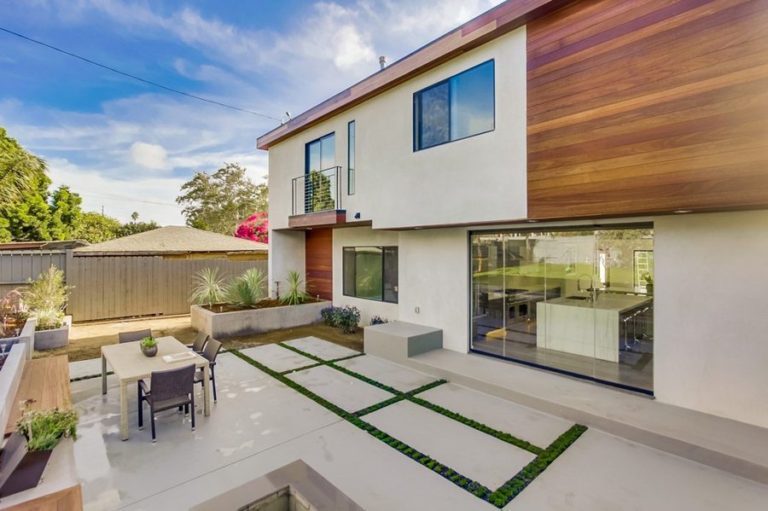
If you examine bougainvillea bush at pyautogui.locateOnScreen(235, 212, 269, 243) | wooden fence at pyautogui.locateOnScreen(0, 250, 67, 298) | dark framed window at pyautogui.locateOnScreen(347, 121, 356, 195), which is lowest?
wooden fence at pyautogui.locateOnScreen(0, 250, 67, 298)

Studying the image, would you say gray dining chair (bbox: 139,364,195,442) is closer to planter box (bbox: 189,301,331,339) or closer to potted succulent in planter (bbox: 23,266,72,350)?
planter box (bbox: 189,301,331,339)

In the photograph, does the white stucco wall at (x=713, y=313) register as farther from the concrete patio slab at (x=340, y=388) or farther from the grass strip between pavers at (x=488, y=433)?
the concrete patio slab at (x=340, y=388)

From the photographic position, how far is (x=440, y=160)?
268 inches

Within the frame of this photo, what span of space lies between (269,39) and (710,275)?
488 inches

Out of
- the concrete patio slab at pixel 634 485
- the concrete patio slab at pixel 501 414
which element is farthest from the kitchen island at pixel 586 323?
the concrete patio slab at pixel 634 485

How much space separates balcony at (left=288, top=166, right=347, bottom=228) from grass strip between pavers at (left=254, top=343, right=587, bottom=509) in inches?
193

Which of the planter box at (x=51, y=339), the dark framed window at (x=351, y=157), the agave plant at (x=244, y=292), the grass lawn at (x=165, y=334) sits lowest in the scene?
the grass lawn at (x=165, y=334)

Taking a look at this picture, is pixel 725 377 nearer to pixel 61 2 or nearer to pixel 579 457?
pixel 579 457

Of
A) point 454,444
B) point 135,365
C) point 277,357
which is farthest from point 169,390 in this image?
point 454,444

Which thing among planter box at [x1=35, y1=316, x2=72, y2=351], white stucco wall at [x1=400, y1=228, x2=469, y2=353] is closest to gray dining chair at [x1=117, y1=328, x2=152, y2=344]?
planter box at [x1=35, y1=316, x2=72, y2=351]

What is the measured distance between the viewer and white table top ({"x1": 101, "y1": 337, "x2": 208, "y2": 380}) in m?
4.52

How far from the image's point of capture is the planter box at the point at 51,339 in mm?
8403

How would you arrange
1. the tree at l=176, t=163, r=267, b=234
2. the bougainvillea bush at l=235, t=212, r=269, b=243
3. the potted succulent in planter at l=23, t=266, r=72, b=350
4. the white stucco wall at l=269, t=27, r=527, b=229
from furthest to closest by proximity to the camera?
the tree at l=176, t=163, r=267, b=234 → the bougainvillea bush at l=235, t=212, r=269, b=243 → the potted succulent in planter at l=23, t=266, r=72, b=350 → the white stucco wall at l=269, t=27, r=527, b=229

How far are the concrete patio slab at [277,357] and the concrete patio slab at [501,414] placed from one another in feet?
9.67
